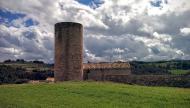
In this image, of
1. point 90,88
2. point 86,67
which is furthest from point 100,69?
point 90,88

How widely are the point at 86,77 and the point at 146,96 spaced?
1080 inches

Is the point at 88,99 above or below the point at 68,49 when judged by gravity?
below

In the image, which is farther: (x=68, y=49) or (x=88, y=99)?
(x=68, y=49)

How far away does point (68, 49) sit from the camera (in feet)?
120

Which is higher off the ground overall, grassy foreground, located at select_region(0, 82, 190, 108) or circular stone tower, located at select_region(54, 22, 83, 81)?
circular stone tower, located at select_region(54, 22, 83, 81)

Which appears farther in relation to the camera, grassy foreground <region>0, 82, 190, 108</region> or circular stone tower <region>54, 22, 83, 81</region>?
circular stone tower <region>54, 22, 83, 81</region>

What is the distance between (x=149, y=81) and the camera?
4578cm

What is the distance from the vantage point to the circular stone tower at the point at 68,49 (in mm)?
36219

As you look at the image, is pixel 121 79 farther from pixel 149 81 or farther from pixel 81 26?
pixel 81 26

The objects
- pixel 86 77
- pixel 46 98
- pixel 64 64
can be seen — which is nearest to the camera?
pixel 46 98

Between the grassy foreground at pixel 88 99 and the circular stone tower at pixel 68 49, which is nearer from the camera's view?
the grassy foreground at pixel 88 99

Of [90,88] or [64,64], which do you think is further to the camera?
[64,64]

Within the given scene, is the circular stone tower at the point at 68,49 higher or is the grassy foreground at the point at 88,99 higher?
the circular stone tower at the point at 68,49

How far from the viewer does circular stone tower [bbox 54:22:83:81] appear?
3622 centimetres
